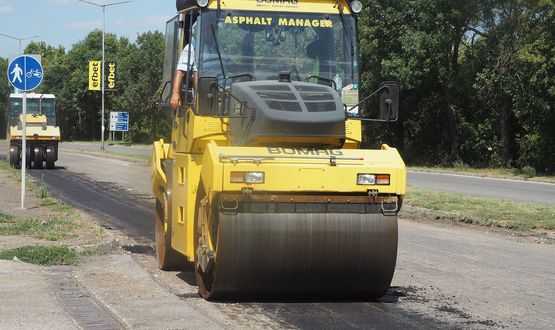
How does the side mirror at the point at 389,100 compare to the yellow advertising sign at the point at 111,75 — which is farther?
the yellow advertising sign at the point at 111,75

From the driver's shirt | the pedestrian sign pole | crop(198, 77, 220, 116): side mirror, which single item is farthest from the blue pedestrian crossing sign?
crop(198, 77, 220, 116): side mirror

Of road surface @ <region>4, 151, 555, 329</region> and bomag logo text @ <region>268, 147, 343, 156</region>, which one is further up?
bomag logo text @ <region>268, 147, 343, 156</region>

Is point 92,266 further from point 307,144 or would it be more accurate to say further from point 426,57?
point 426,57

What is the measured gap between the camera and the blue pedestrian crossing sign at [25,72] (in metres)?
17.5

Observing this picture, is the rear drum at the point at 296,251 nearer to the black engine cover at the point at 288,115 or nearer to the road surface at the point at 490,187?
the black engine cover at the point at 288,115

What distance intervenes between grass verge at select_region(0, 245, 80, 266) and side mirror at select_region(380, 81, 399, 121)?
14.6 feet

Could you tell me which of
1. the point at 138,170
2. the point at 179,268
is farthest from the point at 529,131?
the point at 179,268

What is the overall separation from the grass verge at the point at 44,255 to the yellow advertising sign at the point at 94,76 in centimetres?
5537

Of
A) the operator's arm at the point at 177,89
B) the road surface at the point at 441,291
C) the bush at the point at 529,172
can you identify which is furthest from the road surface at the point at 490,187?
the operator's arm at the point at 177,89

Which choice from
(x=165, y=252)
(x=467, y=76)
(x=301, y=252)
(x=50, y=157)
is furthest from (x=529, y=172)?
(x=301, y=252)

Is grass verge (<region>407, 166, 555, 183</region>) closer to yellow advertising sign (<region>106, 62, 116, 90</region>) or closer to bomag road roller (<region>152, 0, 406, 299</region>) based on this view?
bomag road roller (<region>152, 0, 406, 299</region>)

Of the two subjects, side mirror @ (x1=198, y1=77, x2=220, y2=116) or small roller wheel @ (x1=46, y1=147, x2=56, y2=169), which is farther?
small roller wheel @ (x1=46, y1=147, x2=56, y2=169)

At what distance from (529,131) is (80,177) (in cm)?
1969

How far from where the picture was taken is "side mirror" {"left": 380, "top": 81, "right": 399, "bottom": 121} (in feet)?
29.8
